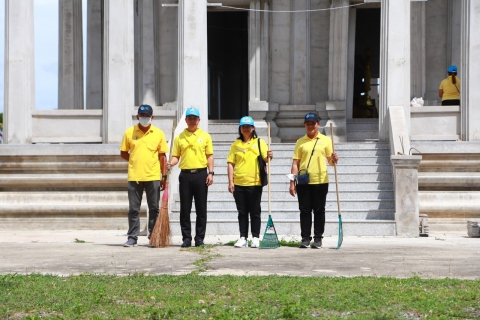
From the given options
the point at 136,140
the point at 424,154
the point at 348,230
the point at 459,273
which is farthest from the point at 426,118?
the point at 459,273

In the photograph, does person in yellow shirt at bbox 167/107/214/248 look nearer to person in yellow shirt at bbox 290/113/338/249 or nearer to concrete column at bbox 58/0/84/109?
person in yellow shirt at bbox 290/113/338/249

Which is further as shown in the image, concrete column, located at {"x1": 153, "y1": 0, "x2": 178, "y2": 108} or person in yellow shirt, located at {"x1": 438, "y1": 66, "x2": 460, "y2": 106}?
concrete column, located at {"x1": 153, "y1": 0, "x2": 178, "y2": 108}

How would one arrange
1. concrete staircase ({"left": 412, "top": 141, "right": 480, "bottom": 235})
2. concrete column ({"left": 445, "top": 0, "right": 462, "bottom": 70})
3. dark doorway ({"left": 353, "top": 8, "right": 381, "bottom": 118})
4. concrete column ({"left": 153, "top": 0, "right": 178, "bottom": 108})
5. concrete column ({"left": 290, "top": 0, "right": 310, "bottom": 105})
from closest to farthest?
concrete staircase ({"left": 412, "top": 141, "right": 480, "bottom": 235}) → concrete column ({"left": 445, "top": 0, "right": 462, "bottom": 70}) → concrete column ({"left": 290, "top": 0, "right": 310, "bottom": 105}) → concrete column ({"left": 153, "top": 0, "right": 178, "bottom": 108}) → dark doorway ({"left": 353, "top": 8, "right": 381, "bottom": 118})

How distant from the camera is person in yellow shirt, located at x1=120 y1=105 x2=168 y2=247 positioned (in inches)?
537

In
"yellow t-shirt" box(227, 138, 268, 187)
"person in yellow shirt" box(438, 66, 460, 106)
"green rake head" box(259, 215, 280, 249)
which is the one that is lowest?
"green rake head" box(259, 215, 280, 249)

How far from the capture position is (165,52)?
23.7m

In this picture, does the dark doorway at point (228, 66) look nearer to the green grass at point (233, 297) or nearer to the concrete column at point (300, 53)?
the concrete column at point (300, 53)

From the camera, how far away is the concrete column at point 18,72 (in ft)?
61.9

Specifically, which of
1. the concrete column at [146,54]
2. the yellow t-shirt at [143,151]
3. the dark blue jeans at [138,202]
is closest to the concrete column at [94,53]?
the concrete column at [146,54]

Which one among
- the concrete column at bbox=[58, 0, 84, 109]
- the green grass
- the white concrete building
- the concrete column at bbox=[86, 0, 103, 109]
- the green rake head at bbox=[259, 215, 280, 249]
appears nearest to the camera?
the green grass

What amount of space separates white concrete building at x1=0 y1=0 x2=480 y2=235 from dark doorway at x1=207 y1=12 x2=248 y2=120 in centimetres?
4

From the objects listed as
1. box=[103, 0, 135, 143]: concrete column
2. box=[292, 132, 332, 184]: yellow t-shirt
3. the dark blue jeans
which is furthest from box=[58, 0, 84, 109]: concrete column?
box=[292, 132, 332, 184]: yellow t-shirt

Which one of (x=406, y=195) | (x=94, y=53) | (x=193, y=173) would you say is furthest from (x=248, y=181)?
(x=94, y=53)

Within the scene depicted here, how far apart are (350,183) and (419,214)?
136cm
